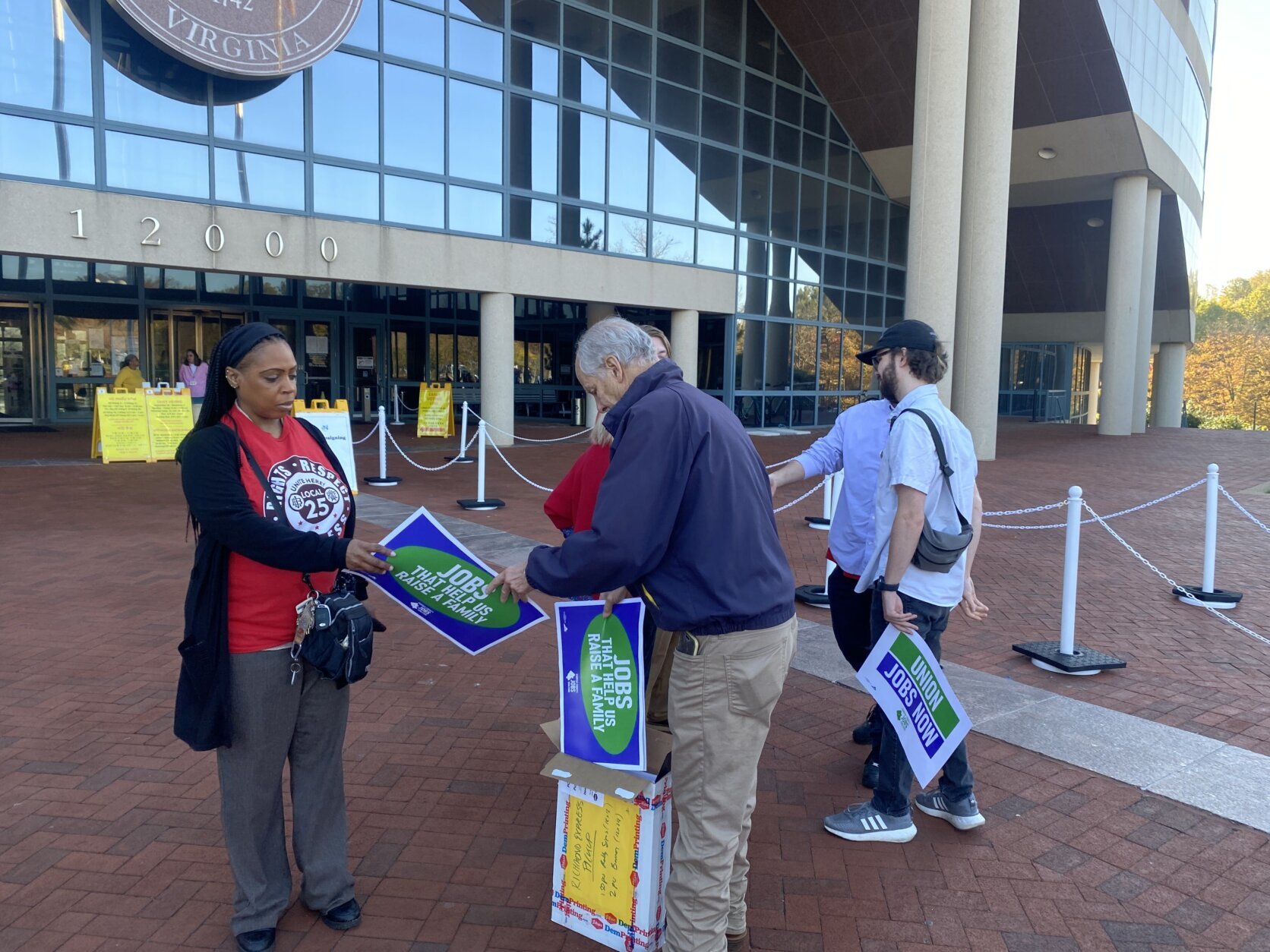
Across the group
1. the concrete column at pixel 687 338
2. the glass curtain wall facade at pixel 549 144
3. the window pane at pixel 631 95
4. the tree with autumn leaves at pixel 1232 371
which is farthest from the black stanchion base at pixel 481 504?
the tree with autumn leaves at pixel 1232 371

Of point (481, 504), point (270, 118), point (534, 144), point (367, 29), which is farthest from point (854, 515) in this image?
point (534, 144)

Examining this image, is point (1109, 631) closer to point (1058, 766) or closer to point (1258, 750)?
point (1258, 750)

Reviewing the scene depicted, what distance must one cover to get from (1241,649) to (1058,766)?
273cm

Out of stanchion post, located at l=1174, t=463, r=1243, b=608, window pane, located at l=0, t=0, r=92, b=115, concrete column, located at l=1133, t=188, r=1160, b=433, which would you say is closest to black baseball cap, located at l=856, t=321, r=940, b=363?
stanchion post, located at l=1174, t=463, r=1243, b=608

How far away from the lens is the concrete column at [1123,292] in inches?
924

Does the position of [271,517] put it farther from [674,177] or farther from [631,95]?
[674,177]

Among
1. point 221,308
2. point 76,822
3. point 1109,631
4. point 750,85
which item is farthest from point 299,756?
point 750,85

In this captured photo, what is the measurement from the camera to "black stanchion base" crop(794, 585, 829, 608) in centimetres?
689

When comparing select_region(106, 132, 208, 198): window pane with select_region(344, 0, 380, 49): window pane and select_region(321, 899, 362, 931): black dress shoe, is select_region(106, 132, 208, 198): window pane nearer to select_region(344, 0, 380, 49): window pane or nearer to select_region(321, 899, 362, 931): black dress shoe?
select_region(344, 0, 380, 49): window pane

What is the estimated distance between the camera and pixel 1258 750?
432 centimetres

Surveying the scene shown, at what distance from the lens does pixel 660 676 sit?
9.26 ft

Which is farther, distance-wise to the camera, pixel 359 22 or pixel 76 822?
pixel 359 22

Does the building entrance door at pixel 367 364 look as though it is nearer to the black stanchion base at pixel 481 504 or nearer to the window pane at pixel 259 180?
the window pane at pixel 259 180

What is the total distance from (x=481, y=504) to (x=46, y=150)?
338 inches
